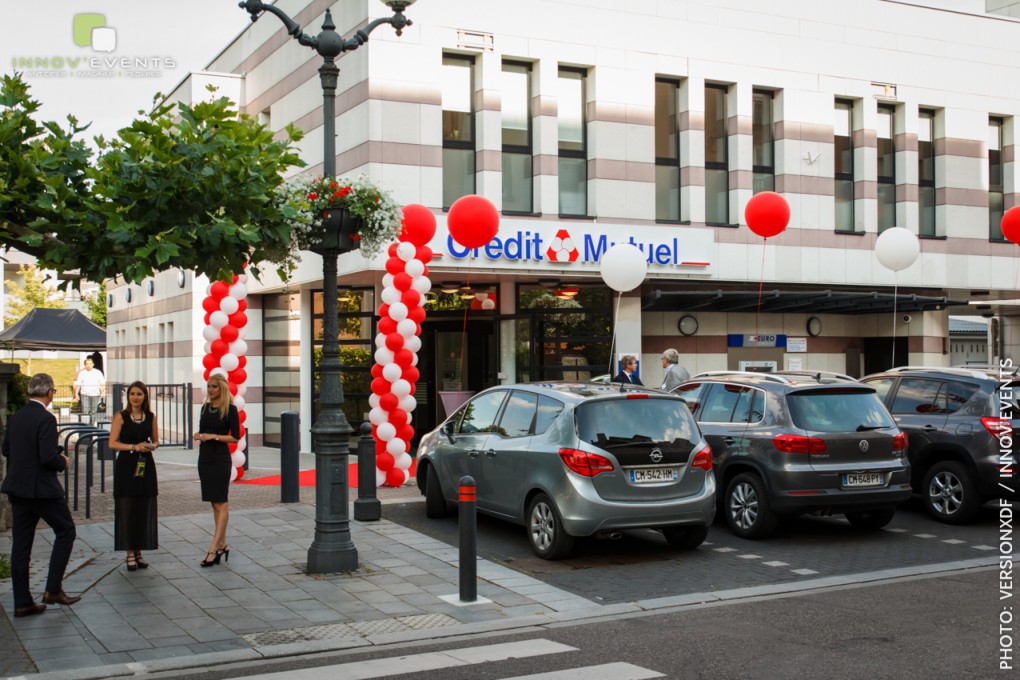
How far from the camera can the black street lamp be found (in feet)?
31.2

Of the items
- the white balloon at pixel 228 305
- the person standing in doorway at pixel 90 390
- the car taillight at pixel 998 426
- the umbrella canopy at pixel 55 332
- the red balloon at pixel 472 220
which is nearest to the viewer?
the car taillight at pixel 998 426

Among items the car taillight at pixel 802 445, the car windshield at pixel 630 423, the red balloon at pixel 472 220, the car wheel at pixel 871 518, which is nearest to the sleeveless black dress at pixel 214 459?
the car windshield at pixel 630 423

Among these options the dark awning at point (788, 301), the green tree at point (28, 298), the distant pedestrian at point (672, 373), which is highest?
the green tree at point (28, 298)

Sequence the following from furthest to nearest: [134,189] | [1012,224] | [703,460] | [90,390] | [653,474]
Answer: [90,390]
[1012,224]
[703,460]
[653,474]
[134,189]

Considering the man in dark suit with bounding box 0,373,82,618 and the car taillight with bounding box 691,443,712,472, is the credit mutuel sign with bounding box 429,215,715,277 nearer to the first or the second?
the car taillight with bounding box 691,443,712,472

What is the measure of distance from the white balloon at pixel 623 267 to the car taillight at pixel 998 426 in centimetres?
567

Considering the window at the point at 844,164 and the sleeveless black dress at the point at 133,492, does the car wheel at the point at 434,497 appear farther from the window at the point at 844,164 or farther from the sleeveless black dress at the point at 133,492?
the window at the point at 844,164

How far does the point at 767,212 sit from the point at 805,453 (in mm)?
6780

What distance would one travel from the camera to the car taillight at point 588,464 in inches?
380

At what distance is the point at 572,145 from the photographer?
19.0 meters

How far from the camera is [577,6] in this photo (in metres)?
18.8

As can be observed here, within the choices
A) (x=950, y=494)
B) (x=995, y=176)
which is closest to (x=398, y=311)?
(x=950, y=494)

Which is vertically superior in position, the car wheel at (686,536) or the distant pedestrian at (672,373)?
the distant pedestrian at (672,373)

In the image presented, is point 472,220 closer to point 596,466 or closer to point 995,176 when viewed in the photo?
point 596,466
